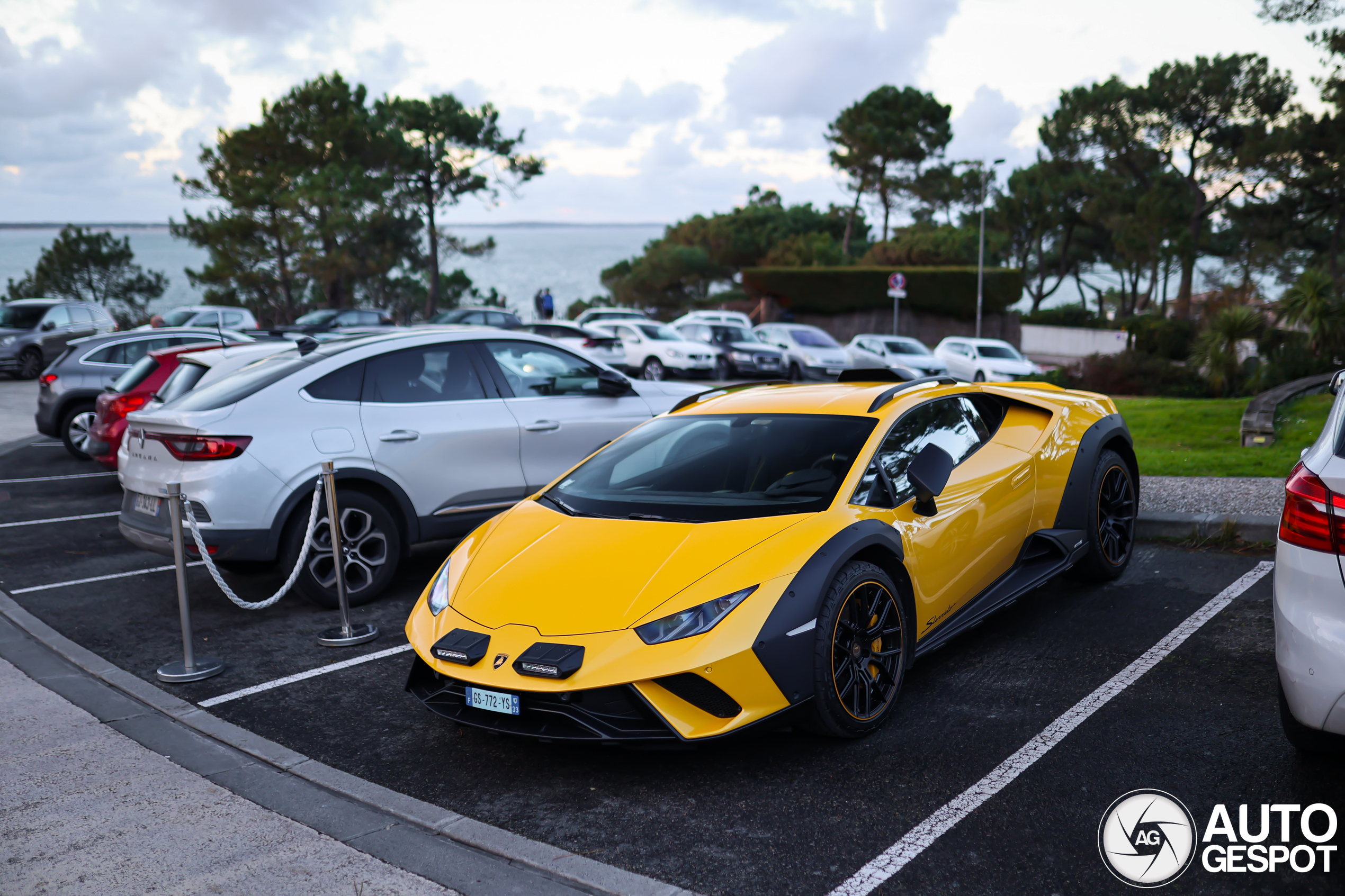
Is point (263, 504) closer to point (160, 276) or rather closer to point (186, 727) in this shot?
point (186, 727)

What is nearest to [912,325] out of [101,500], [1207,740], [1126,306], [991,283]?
[991,283]

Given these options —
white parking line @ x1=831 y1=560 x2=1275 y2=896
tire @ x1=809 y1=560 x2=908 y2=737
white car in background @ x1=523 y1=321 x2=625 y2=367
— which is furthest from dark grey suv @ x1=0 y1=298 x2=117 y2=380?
white parking line @ x1=831 y1=560 x2=1275 y2=896

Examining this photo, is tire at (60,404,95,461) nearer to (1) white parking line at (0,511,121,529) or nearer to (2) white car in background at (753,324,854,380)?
(1) white parking line at (0,511,121,529)

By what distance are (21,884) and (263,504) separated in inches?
114

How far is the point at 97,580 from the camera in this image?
7.05m

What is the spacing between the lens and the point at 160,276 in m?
57.1

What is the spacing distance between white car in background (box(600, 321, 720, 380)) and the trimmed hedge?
2298 cm

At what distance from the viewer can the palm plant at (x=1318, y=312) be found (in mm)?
18469

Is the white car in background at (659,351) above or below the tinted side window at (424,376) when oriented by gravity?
below

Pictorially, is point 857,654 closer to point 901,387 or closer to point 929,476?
point 929,476

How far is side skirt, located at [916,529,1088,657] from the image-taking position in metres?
4.58

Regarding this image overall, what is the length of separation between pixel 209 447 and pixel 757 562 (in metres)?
3.64

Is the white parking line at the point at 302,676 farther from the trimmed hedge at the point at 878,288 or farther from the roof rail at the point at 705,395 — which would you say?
the trimmed hedge at the point at 878,288

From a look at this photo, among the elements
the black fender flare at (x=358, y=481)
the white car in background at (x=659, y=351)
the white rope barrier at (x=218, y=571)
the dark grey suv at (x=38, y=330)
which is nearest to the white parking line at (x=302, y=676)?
the white rope barrier at (x=218, y=571)
